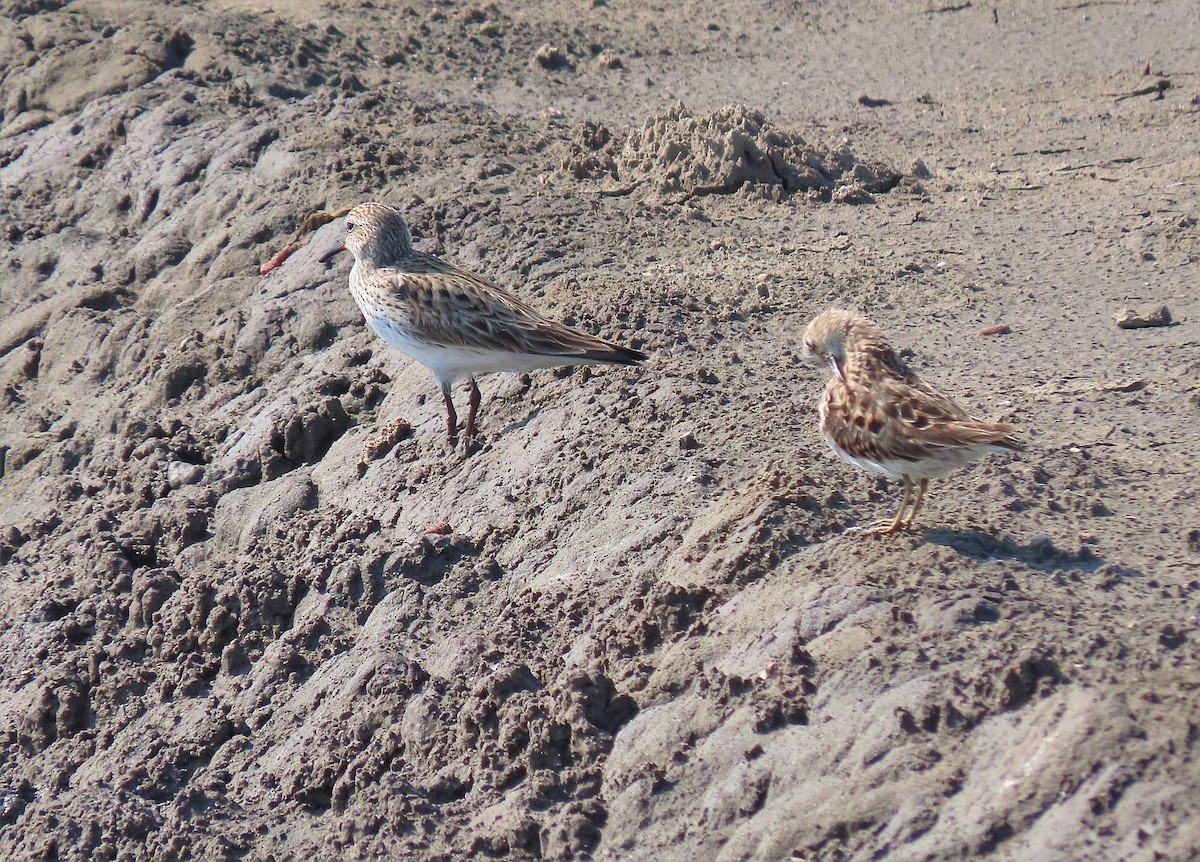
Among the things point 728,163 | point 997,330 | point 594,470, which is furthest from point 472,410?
point 728,163

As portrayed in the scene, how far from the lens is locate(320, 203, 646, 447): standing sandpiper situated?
655 centimetres

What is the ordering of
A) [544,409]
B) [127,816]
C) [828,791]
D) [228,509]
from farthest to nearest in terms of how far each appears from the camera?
[228,509] → [544,409] → [127,816] → [828,791]

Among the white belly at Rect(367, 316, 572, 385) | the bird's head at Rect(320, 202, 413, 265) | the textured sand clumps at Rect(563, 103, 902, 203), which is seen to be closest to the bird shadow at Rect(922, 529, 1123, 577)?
the white belly at Rect(367, 316, 572, 385)

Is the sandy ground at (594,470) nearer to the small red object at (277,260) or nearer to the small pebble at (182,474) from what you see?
the small pebble at (182,474)

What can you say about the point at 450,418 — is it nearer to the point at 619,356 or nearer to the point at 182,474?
the point at 619,356

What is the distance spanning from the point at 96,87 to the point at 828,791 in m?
11.3

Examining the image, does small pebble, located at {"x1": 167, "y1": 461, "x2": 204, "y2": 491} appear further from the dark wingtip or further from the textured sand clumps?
the textured sand clumps

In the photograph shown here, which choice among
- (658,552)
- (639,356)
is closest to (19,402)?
(639,356)

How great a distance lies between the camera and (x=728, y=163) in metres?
9.52

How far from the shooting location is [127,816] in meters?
5.07

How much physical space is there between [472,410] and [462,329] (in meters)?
0.47

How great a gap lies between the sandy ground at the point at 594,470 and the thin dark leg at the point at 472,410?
0.10 metres

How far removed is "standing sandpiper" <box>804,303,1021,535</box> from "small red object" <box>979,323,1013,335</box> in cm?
240

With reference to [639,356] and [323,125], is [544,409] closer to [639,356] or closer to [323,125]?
[639,356]
